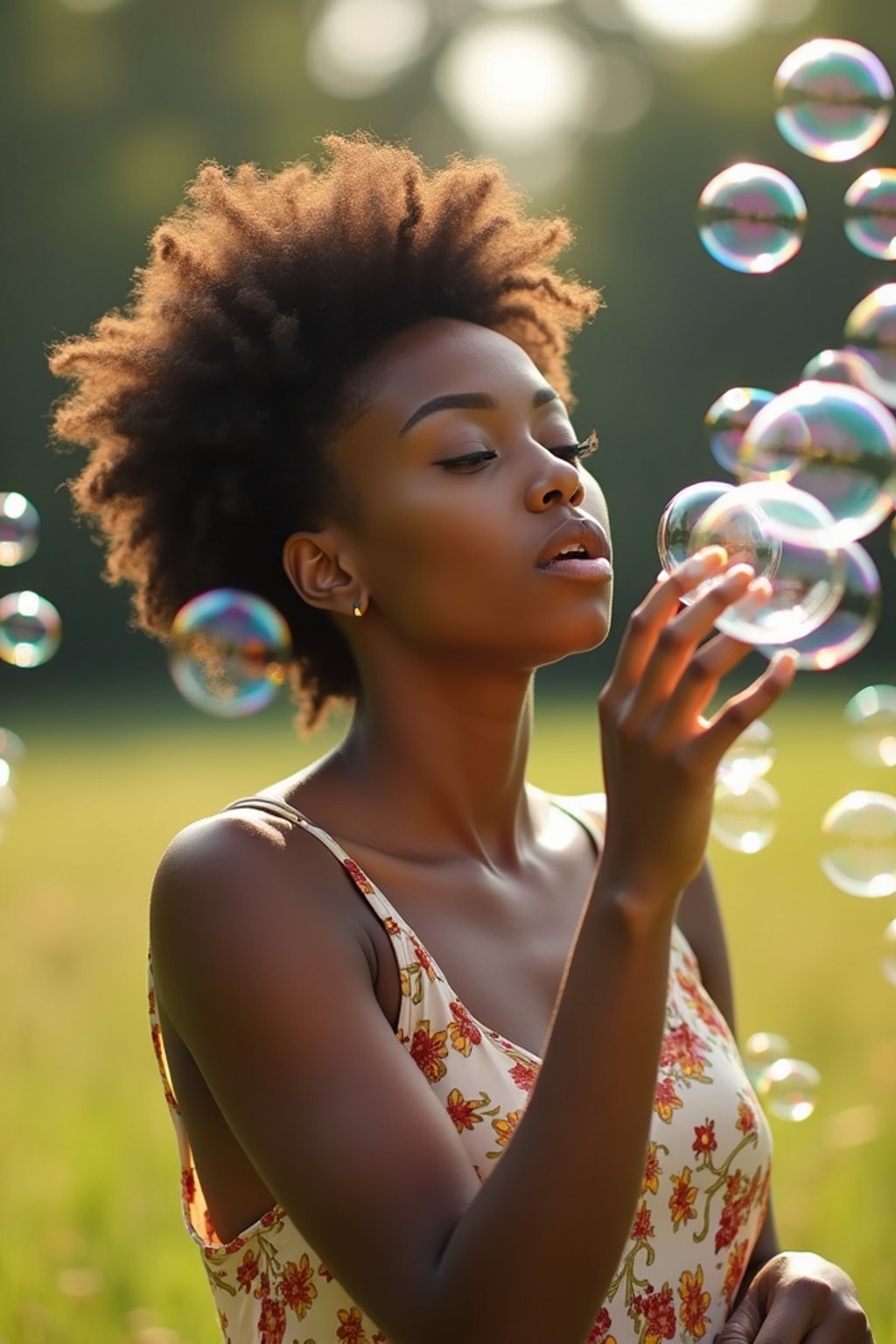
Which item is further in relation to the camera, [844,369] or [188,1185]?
[844,369]

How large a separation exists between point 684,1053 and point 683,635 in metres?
0.88

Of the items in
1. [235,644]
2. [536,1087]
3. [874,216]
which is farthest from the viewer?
[874,216]

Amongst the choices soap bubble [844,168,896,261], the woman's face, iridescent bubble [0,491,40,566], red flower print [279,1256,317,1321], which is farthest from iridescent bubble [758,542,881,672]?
iridescent bubble [0,491,40,566]

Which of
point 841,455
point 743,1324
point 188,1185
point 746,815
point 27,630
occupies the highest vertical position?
point 841,455

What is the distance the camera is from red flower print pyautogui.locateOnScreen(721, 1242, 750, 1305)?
2.26 meters

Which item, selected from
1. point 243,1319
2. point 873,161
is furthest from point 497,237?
point 873,161

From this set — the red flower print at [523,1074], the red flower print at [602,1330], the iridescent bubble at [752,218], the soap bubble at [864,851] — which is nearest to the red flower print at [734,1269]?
the red flower print at [602,1330]

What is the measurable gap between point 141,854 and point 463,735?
25.9ft

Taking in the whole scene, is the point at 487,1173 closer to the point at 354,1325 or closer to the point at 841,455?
the point at 354,1325

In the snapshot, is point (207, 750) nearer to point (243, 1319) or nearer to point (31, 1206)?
point (31, 1206)

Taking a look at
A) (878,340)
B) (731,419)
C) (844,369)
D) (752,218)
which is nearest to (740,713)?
(731,419)

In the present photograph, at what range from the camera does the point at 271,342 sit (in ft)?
8.33

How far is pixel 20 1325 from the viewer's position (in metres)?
3.63

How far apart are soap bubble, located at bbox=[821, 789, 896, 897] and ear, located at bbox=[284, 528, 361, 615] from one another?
1041 millimetres
